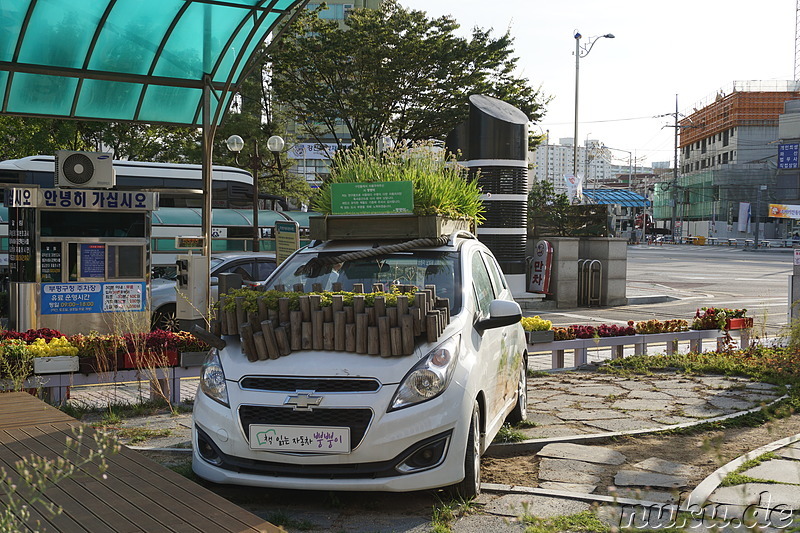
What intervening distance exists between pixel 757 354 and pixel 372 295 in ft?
26.8

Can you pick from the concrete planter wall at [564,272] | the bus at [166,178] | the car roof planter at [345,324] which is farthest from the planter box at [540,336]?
the bus at [166,178]

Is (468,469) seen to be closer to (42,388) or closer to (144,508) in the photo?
(144,508)

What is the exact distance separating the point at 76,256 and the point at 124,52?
10.4 ft

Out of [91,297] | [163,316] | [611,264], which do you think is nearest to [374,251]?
[91,297]

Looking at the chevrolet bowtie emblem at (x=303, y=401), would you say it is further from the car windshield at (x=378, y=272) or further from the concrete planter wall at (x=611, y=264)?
the concrete planter wall at (x=611, y=264)

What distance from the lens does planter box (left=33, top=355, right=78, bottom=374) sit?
764 centimetres

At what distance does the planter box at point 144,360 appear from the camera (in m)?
8.04

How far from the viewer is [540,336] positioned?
10.7 m

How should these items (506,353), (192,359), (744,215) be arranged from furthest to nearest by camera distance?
1. (744,215)
2. (192,359)
3. (506,353)

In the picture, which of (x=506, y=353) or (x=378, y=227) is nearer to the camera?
(x=378, y=227)

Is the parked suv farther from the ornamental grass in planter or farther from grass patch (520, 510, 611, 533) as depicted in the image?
grass patch (520, 510, 611, 533)

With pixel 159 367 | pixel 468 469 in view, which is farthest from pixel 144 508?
pixel 159 367

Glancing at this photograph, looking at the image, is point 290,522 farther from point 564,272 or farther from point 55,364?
point 564,272

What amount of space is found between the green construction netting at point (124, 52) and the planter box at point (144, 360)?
4.04m
